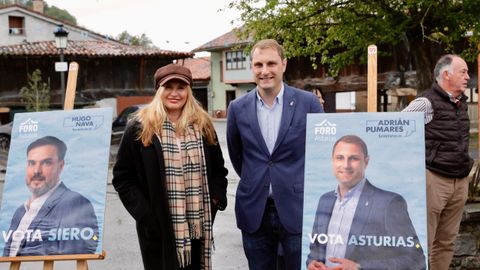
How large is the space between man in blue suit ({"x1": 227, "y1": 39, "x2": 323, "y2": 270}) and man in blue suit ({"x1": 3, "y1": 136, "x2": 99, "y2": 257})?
3.34ft

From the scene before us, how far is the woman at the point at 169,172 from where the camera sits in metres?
3.72

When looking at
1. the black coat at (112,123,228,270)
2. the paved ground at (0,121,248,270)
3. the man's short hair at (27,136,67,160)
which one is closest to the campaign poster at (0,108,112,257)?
the man's short hair at (27,136,67,160)

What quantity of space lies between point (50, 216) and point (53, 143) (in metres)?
0.51

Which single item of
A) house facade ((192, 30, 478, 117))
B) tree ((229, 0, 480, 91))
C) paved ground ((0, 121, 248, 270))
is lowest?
paved ground ((0, 121, 248, 270))

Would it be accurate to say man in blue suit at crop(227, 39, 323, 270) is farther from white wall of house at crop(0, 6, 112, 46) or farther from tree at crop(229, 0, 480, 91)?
white wall of house at crop(0, 6, 112, 46)

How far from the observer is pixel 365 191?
10.9ft

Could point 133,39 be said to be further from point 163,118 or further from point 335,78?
point 163,118

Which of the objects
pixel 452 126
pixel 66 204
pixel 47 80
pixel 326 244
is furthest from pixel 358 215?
pixel 47 80

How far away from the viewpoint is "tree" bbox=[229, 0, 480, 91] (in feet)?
36.5

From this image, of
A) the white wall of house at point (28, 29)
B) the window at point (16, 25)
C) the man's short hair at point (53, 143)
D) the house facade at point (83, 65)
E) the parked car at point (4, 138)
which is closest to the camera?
the man's short hair at point (53, 143)

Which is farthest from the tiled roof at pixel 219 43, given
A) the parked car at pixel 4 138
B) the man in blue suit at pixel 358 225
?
the man in blue suit at pixel 358 225

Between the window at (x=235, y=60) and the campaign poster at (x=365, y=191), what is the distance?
131ft

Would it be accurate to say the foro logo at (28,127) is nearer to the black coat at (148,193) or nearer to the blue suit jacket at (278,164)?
the black coat at (148,193)

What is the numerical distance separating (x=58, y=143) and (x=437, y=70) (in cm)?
285
